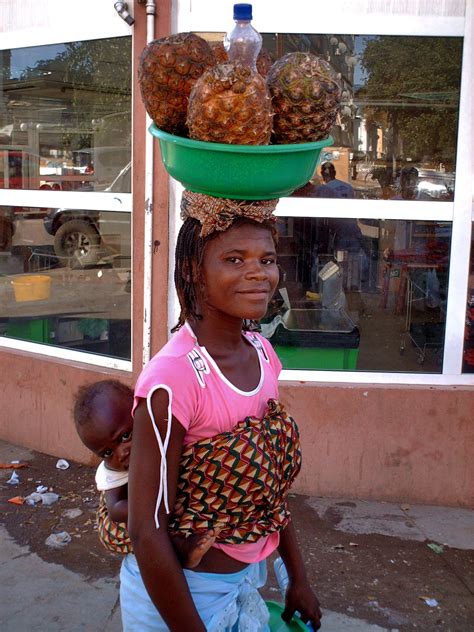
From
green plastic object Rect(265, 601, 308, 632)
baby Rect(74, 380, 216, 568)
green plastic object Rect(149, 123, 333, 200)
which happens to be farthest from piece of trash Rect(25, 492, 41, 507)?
green plastic object Rect(149, 123, 333, 200)

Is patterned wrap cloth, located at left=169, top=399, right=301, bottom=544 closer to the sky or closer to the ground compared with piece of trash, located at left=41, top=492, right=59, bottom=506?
closer to the sky

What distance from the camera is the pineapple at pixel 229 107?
1.72m

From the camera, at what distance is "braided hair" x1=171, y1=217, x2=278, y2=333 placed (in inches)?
76.6

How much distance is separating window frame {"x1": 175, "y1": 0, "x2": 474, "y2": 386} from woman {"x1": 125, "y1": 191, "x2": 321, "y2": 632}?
2.68m

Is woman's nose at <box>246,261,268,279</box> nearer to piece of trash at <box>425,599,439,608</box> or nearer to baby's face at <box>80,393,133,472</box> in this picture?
baby's face at <box>80,393,133,472</box>

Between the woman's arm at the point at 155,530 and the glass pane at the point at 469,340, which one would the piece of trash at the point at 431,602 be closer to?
the glass pane at the point at 469,340

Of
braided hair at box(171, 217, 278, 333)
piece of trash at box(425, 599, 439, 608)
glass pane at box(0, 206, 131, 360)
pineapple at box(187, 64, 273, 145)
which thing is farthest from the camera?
glass pane at box(0, 206, 131, 360)

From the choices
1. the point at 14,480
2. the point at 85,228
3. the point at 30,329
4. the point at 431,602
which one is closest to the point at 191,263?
the point at 431,602

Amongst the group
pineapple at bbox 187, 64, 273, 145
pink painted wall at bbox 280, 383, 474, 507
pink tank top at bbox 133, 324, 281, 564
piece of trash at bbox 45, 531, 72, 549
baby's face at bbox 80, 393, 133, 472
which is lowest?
piece of trash at bbox 45, 531, 72, 549

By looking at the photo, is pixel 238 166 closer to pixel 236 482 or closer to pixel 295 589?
pixel 236 482

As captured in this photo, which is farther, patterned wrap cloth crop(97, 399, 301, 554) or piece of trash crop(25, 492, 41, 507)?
piece of trash crop(25, 492, 41, 507)

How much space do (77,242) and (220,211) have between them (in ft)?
11.9

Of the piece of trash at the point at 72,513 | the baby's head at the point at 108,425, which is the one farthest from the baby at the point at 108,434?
the piece of trash at the point at 72,513

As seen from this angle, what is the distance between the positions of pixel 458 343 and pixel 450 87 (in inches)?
63.7
